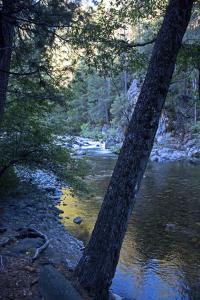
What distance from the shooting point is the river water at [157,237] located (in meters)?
8.21

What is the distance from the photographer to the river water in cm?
821

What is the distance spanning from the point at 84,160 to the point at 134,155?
718cm

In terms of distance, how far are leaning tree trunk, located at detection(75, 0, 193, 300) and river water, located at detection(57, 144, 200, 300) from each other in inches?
112

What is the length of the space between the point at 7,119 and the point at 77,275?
19.1 ft

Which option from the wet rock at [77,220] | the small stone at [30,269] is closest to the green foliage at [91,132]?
the wet rock at [77,220]

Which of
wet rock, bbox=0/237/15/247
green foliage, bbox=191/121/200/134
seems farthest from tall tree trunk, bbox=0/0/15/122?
green foliage, bbox=191/121/200/134

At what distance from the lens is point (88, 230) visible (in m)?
11.6

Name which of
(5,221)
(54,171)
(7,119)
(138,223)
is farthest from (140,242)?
(7,119)

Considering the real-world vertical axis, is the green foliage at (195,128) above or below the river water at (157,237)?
above

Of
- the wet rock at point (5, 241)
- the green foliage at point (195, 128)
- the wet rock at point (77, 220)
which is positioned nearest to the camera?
the wet rock at point (5, 241)

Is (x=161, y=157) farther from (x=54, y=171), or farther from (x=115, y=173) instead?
(x=115, y=173)

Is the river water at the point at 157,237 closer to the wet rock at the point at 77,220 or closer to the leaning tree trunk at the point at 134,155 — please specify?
the wet rock at the point at 77,220

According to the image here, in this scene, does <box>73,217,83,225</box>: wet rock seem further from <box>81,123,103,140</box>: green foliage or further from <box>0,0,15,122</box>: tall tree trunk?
<box>81,123,103,140</box>: green foliage

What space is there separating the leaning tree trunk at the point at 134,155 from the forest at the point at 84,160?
0.01m
